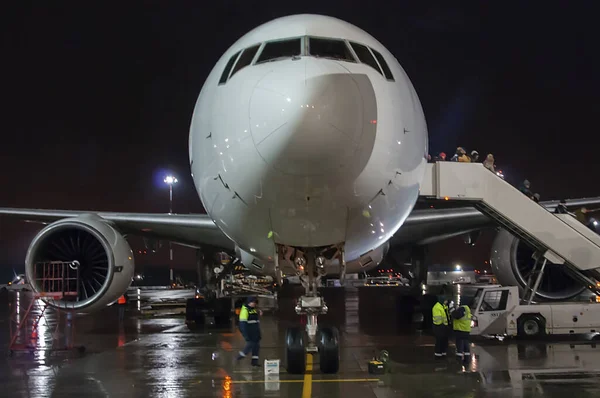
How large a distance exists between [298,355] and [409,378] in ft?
4.73

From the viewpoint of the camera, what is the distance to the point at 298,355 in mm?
8117

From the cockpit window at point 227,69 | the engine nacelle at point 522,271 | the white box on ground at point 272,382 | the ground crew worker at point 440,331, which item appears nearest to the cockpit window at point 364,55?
the cockpit window at point 227,69

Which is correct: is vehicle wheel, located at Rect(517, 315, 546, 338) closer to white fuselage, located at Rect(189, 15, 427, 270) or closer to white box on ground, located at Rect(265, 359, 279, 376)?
white fuselage, located at Rect(189, 15, 427, 270)

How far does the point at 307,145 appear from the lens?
212 inches

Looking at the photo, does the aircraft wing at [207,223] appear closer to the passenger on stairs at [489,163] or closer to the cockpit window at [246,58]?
the passenger on stairs at [489,163]

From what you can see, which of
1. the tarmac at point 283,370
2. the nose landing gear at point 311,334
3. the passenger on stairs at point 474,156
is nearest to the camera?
the tarmac at point 283,370

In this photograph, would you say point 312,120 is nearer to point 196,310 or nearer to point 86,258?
point 86,258

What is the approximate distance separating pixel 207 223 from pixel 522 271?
6.61 meters

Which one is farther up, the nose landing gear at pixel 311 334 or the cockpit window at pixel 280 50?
the cockpit window at pixel 280 50

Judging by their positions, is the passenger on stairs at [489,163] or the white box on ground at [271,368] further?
the passenger on stairs at [489,163]

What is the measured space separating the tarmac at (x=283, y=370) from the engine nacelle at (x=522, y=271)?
1784 millimetres

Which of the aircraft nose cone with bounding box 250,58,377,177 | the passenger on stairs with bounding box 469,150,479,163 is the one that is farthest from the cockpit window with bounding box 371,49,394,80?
the passenger on stairs with bounding box 469,150,479,163

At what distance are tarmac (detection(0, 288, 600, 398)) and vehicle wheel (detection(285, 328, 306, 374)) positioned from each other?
0.15 metres

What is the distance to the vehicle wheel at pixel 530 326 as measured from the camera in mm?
11578
